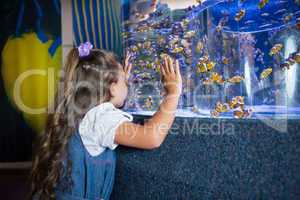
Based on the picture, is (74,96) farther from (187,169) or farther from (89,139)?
(187,169)

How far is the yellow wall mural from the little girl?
921mm

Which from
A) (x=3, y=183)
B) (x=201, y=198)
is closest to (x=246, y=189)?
(x=201, y=198)

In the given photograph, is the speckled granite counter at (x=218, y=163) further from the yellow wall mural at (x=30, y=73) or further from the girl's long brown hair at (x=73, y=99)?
the yellow wall mural at (x=30, y=73)

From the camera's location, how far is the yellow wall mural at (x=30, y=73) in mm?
1627

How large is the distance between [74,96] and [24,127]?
1.12 meters

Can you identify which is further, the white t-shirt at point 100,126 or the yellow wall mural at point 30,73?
the yellow wall mural at point 30,73

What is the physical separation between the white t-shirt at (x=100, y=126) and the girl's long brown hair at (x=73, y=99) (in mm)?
32

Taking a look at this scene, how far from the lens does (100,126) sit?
0.65 metres

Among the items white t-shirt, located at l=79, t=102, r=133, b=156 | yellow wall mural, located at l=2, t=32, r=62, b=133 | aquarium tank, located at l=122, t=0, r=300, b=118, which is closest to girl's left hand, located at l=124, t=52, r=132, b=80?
aquarium tank, located at l=122, t=0, r=300, b=118

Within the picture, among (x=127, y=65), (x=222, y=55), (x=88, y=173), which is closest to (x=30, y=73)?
(x=127, y=65)

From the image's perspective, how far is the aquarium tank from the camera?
627 mm

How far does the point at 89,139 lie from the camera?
674mm

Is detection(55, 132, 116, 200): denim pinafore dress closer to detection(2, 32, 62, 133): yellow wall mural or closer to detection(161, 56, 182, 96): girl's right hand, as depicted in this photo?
detection(161, 56, 182, 96): girl's right hand

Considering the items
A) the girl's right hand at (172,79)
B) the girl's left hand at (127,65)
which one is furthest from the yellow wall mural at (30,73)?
the girl's right hand at (172,79)
